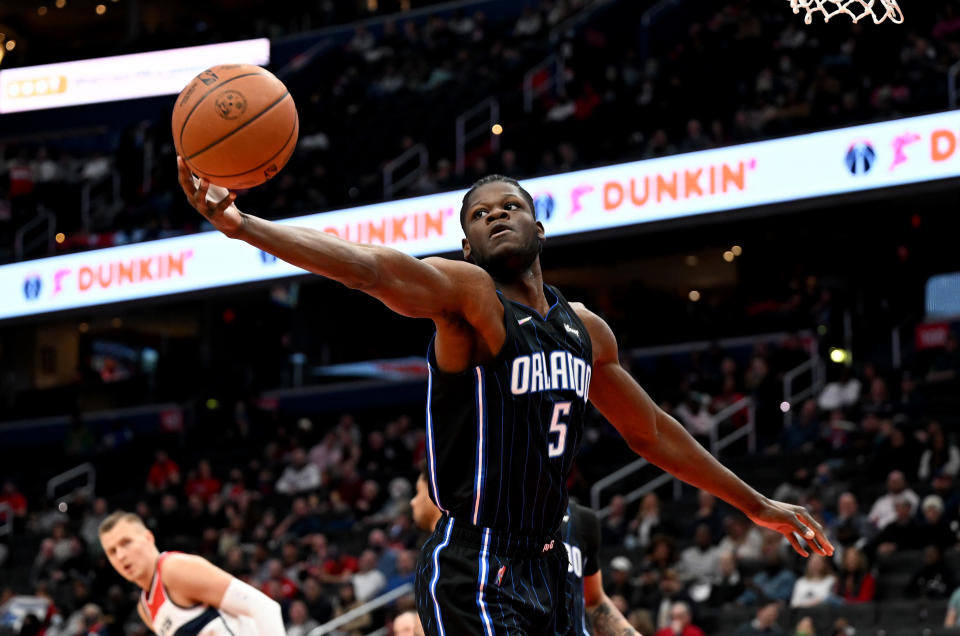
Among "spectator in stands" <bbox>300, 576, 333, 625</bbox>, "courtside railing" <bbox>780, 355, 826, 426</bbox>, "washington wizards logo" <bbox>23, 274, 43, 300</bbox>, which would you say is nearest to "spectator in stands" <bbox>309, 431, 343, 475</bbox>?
"washington wizards logo" <bbox>23, 274, 43, 300</bbox>

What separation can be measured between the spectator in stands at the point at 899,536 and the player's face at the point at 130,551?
768 centimetres

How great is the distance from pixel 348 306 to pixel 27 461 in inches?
262

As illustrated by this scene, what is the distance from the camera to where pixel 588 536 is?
225 inches

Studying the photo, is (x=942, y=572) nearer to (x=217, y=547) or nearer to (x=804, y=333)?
(x=804, y=333)

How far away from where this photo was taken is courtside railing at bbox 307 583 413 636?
13.3m

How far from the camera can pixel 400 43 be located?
2484 cm

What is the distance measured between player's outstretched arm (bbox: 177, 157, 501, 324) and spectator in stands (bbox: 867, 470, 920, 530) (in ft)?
30.3

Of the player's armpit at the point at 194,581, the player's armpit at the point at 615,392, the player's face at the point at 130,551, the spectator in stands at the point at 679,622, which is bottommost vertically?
the spectator in stands at the point at 679,622

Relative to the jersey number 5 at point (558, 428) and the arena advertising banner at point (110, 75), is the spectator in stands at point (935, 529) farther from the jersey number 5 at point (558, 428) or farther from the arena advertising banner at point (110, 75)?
the arena advertising banner at point (110, 75)

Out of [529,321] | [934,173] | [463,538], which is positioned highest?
[934,173]

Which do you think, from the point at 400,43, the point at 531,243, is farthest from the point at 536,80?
the point at 531,243

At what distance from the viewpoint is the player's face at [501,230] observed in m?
4.14

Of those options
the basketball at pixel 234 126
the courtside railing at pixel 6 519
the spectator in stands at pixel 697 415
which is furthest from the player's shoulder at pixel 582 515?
the courtside railing at pixel 6 519

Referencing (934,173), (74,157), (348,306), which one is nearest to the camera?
(934,173)
